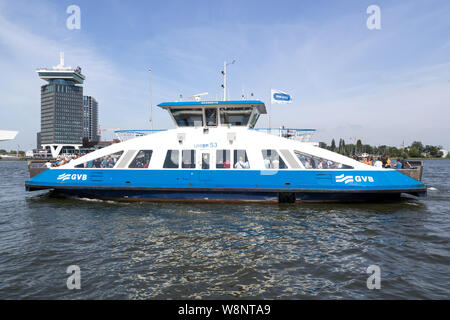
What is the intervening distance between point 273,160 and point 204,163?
2.69 metres

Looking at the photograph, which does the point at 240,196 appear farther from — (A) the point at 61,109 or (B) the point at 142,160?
(A) the point at 61,109

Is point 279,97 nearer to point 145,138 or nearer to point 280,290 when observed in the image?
point 145,138

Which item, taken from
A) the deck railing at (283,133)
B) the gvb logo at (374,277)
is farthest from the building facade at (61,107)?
the gvb logo at (374,277)

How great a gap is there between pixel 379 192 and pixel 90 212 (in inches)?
401

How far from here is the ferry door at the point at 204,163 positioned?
33.9ft

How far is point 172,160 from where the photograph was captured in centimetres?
1071

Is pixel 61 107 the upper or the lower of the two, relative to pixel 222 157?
upper

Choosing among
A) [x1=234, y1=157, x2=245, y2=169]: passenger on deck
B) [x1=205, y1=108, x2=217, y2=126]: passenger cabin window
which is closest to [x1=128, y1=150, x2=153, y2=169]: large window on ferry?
[x1=205, y1=108, x2=217, y2=126]: passenger cabin window

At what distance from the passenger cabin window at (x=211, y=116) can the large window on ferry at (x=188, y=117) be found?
0.27 meters

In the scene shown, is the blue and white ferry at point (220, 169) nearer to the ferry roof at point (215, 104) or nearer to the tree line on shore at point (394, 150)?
the ferry roof at point (215, 104)

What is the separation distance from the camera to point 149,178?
34.5 ft

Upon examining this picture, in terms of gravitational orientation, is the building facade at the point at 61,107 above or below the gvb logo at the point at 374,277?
above

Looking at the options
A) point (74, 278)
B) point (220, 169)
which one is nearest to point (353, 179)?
point (220, 169)
